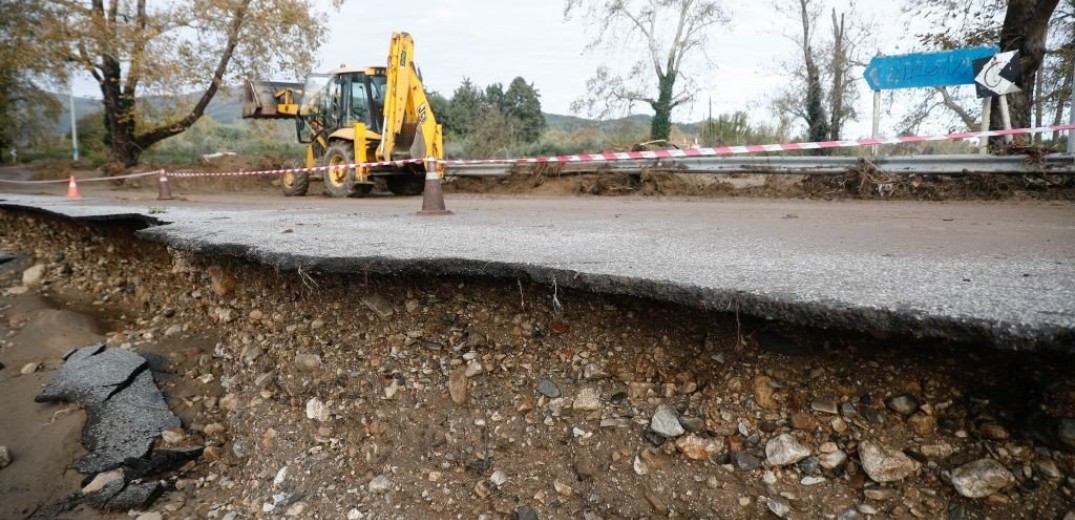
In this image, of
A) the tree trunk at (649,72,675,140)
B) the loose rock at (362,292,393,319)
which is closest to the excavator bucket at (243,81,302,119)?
the loose rock at (362,292,393,319)

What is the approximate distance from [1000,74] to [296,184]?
42.3 ft

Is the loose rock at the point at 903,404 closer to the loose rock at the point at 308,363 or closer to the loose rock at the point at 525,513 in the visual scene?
the loose rock at the point at 525,513

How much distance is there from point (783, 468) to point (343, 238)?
297cm

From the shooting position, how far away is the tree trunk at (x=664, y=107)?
24.9 m

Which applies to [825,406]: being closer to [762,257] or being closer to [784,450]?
[784,450]

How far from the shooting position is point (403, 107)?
34.9ft

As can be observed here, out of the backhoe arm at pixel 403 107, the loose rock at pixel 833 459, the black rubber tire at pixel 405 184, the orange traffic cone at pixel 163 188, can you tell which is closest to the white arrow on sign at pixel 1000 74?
the backhoe arm at pixel 403 107

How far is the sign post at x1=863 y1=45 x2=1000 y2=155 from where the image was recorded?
29.1ft

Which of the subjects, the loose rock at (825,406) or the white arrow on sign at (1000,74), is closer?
the loose rock at (825,406)

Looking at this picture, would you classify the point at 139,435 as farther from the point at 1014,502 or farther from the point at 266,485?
the point at 1014,502

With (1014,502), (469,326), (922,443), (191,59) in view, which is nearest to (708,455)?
(922,443)

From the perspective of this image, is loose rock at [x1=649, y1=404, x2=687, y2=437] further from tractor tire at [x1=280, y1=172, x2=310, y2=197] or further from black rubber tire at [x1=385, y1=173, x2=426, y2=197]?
tractor tire at [x1=280, y1=172, x2=310, y2=197]

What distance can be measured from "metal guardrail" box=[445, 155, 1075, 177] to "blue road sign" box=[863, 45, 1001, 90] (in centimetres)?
181

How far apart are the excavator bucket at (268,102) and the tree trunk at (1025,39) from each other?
43.0 feet
